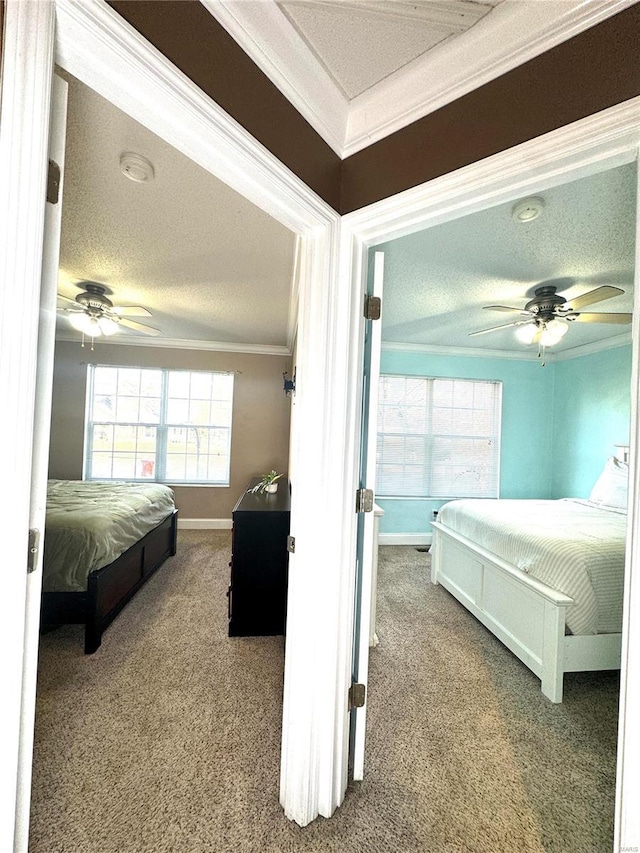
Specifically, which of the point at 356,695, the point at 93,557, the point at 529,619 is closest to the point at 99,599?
the point at 93,557

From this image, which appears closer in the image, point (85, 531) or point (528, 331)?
point (85, 531)

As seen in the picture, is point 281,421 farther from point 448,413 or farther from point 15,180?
point 15,180

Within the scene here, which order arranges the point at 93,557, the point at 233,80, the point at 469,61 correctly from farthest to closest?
the point at 93,557 < the point at 469,61 < the point at 233,80

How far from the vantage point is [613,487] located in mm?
3352

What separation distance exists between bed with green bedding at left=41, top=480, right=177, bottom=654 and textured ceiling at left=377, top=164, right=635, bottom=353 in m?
2.51

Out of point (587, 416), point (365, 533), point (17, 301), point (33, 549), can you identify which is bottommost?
point (365, 533)

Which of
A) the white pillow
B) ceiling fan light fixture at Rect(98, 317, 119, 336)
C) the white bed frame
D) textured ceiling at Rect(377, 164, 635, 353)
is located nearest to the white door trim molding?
textured ceiling at Rect(377, 164, 635, 353)

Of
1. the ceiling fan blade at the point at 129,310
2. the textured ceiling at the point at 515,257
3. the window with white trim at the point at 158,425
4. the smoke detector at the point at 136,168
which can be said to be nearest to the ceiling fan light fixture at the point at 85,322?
the ceiling fan blade at the point at 129,310

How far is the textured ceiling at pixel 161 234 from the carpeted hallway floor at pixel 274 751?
2.57 m

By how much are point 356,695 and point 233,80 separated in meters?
2.05

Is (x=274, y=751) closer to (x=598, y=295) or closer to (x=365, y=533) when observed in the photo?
(x=365, y=533)

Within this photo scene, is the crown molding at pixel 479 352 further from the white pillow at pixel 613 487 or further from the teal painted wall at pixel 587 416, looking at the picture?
the white pillow at pixel 613 487

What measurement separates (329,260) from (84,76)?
2.51 ft

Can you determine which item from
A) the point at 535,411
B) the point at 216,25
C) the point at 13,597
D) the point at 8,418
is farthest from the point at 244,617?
the point at 535,411
